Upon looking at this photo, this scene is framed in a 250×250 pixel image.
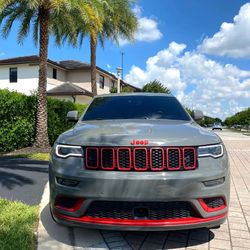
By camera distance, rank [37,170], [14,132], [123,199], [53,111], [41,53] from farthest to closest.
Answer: [53,111], [41,53], [14,132], [37,170], [123,199]

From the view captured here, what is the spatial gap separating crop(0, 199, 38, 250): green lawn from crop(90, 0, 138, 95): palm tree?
55.1ft

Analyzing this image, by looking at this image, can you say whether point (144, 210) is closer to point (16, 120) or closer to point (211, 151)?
point (211, 151)

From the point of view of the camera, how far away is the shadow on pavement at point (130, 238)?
4.00 metres

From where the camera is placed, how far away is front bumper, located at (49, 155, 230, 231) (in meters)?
3.52

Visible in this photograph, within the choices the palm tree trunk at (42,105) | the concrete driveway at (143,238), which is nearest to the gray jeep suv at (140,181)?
the concrete driveway at (143,238)

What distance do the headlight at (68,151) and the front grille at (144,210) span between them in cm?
55

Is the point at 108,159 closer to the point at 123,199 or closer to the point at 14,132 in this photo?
the point at 123,199

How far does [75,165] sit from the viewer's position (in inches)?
147

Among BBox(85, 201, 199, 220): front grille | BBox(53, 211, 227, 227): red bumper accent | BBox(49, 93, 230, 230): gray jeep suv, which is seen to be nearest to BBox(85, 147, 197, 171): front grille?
BBox(49, 93, 230, 230): gray jeep suv

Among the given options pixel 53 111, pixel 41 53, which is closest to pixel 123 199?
pixel 41 53

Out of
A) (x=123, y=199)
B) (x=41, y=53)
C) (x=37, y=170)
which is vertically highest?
(x=41, y=53)

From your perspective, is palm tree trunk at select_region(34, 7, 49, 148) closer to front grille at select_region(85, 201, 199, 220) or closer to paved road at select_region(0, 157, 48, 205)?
paved road at select_region(0, 157, 48, 205)

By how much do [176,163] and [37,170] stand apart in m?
6.07

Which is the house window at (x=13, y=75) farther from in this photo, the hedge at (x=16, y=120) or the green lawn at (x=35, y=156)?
the green lawn at (x=35, y=156)
